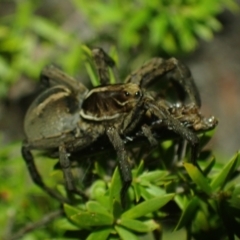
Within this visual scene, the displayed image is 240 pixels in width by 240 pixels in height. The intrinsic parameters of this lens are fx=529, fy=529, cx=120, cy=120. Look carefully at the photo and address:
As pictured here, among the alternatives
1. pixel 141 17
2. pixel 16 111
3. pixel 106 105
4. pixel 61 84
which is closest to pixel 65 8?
pixel 16 111

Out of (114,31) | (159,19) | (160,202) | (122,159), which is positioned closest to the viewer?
(160,202)

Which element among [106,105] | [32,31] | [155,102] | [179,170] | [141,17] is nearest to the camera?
[179,170]


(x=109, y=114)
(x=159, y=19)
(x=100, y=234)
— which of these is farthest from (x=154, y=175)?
(x=159, y=19)

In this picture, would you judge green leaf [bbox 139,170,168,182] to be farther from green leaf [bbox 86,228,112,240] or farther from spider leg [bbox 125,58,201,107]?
spider leg [bbox 125,58,201,107]

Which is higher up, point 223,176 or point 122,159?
point 122,159

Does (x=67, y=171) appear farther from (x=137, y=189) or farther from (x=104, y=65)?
(x=104, y=65)

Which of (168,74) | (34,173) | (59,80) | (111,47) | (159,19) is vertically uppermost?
(111,47)

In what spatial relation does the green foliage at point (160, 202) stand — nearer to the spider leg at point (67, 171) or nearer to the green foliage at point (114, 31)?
the spider leg at point (67, 171)

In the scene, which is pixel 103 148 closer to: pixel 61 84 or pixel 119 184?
pixel 119 184
